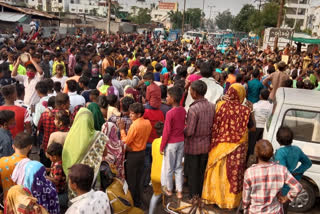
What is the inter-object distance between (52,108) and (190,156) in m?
2.24

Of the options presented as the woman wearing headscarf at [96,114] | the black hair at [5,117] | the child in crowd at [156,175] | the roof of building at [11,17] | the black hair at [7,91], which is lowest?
the child in crowd at [156,175]

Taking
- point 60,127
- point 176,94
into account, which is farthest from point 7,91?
point 176,94

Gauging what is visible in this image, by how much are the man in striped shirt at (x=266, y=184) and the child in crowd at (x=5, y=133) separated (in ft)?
9.11

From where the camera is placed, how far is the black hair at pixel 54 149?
3.69 m

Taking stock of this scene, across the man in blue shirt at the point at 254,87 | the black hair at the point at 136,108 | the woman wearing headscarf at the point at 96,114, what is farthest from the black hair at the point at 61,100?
the man in blue shirt at the point at 254,87

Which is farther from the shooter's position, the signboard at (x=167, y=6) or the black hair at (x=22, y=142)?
the signboard at (x=167, y=6)

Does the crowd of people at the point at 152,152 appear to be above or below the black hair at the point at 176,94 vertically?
below

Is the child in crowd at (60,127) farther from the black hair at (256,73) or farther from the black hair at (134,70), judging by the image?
the black hair at (256,73)

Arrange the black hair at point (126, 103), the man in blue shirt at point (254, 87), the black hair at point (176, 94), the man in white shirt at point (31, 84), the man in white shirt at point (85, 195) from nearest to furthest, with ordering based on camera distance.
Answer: the man in white shirt at point (85, 195)
the black hair at point (176, 94)
the black hair at point (126, 103)
the man in white shirt at point (31, 84)
the man in blue shirt at point (254, 87)

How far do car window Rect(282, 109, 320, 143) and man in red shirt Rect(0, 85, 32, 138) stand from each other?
3.75 m

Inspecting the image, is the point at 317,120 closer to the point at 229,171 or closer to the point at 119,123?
the point at 229,171

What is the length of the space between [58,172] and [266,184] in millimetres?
2390

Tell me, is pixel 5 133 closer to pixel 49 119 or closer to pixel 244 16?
pixel 49 119

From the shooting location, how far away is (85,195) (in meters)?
2.53
